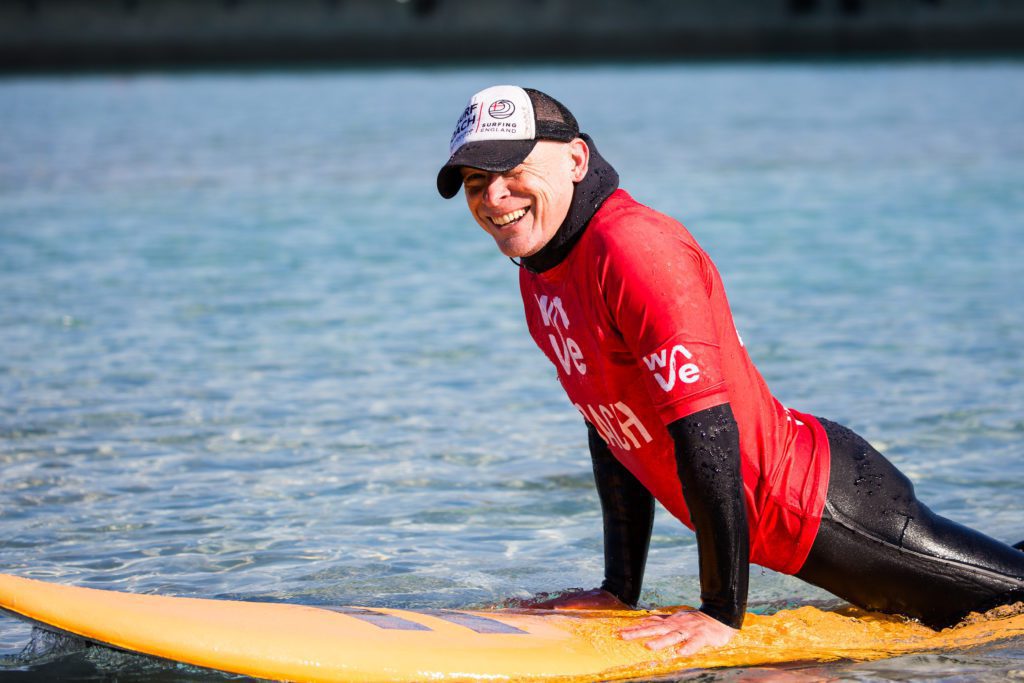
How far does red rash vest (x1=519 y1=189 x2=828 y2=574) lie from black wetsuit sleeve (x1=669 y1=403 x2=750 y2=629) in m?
0.05

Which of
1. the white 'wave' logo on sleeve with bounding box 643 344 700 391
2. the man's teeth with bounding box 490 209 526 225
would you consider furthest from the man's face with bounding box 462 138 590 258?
the white 'wave' logo on sleeve with bounding box 643 344 700 391

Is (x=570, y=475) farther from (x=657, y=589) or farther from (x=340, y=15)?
(x=340, y=15)

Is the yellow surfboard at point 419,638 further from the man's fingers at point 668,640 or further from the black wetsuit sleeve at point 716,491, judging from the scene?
the black wetsuit sleeve at point 716,491

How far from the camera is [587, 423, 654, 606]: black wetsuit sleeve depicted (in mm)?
3914

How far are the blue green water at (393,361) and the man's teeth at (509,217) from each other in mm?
1321

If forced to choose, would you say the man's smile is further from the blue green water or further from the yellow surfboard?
the blue green water

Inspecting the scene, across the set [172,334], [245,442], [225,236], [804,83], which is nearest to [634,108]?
[804,83]

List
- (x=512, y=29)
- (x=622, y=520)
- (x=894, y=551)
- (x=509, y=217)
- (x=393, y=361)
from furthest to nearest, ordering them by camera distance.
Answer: (x=512, y=29) < (x=393, y=361) < (x=622, y=520) < (x=894, y=551) < (x=509, y=217)

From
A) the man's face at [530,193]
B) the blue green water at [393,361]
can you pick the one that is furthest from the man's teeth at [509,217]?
the blue green water at [393,361]

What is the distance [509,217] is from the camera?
3.47 meters

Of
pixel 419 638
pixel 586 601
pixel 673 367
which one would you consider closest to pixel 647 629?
pixel 586 601

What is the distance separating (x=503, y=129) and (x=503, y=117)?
28 mm

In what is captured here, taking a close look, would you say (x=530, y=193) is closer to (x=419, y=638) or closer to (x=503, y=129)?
(x=503, y=129)

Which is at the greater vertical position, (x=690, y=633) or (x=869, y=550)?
(x=869, y=550)
